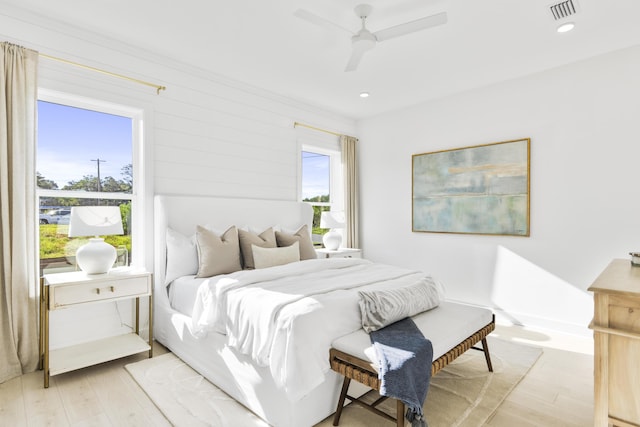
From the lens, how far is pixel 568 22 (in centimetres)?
273

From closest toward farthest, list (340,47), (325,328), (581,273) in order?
1. (325,328)
2. (340,47)
3. (581,273)

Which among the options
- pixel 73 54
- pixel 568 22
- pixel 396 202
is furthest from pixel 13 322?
pixel 568 22

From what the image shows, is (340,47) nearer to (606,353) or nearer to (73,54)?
(73,54)

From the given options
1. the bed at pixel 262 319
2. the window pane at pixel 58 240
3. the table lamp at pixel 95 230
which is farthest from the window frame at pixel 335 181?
the window pane at pixel 58 240

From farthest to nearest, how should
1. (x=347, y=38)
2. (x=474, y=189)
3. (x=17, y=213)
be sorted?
(x=474, y=189)
(x=347, y=38)
(x=17, y=213)

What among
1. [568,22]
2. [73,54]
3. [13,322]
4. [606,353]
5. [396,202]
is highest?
[568,22]

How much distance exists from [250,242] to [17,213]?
1782 mm

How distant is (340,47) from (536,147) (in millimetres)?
2373

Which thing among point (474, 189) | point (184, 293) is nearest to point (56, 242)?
point (184, 293)

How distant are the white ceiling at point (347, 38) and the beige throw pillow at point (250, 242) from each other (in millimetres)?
1738

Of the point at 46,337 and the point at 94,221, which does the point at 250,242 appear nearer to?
the point at 94,221

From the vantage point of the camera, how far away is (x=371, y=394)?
2357 mm

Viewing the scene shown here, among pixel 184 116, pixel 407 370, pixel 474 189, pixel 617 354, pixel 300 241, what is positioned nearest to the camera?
pixel 617 354

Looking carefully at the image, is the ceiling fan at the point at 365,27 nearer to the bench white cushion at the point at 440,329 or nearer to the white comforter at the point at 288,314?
the white comforter at the point at 288,314
